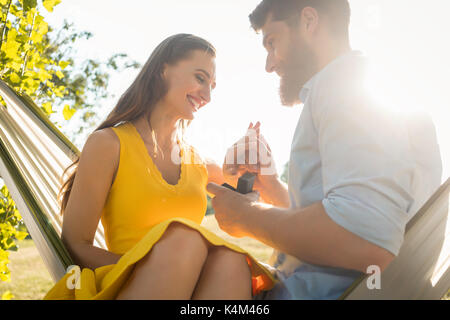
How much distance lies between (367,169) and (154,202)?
3.62ft

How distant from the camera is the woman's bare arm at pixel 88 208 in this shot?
162 cm

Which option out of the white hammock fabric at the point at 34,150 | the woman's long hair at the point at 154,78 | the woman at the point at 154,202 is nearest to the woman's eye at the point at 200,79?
the woman at the point at 154,202

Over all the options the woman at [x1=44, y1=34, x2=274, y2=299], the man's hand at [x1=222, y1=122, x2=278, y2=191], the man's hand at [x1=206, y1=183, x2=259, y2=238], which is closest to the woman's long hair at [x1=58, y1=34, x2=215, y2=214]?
the woman at [x1=44, y1=34, x2=274, y2=299]

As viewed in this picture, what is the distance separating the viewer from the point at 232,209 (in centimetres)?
131

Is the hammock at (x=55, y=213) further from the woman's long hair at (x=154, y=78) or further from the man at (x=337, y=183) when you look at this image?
the woman's long hair at (x=154, y=78)

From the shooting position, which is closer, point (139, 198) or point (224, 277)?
point (224, 277)

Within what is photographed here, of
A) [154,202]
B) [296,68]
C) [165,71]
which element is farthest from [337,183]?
[165,71]

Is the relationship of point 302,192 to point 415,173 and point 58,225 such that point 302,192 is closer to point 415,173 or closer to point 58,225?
point 415,173

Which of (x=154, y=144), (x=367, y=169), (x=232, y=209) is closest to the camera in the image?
(x=367, y=169)

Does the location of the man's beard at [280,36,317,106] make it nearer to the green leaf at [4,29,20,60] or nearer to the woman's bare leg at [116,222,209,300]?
the woman's bare leg at [116,222,209,300]

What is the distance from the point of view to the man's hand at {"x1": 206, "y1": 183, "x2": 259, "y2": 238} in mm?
1275

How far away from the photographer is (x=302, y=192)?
49.5 inches

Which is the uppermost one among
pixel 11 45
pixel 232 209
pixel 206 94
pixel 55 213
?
pixel 11 45

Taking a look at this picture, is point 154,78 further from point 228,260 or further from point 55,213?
point 228,260
